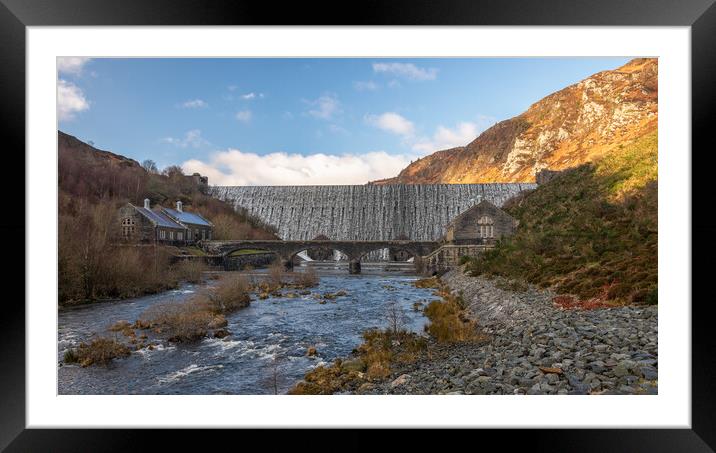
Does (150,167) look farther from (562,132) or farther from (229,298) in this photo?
(562,132)

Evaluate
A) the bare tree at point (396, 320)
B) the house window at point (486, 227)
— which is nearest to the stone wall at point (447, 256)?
the house window at point (486, 227)

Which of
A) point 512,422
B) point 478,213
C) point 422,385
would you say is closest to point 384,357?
point 422,385

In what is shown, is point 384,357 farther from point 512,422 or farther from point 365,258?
point 365,258

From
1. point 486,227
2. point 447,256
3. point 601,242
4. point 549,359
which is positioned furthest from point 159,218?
point 549,359

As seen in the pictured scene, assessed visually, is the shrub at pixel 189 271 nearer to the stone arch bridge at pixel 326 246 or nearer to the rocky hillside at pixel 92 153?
the stone arch bridge at pixel 326 246

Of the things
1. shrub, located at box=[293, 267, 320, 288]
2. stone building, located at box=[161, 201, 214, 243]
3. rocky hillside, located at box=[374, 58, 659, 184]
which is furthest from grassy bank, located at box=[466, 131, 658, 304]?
stone building, located at box=[161, 201, 214, 243]

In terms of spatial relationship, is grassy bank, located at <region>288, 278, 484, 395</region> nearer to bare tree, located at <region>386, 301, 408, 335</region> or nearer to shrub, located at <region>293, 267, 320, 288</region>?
bare tree, located at <region>386, 301, 408, 335</region>
